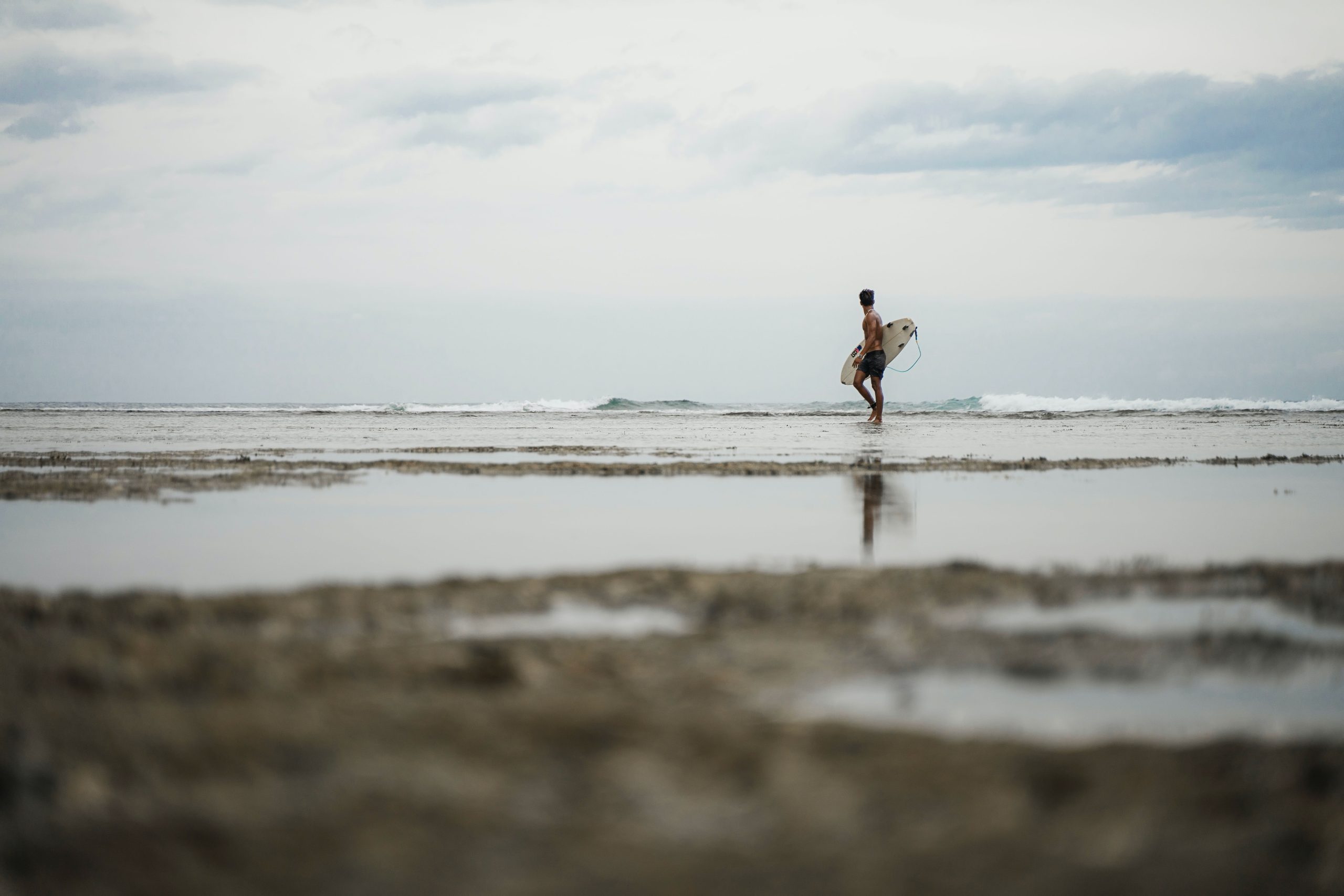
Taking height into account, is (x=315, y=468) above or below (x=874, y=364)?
below

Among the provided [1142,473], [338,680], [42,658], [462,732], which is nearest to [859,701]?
[462,732]

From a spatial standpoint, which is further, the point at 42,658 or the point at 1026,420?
the point at 1026,420

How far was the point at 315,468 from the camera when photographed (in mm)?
9055

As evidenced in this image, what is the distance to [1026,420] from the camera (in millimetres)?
25062

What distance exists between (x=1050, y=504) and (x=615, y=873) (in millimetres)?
5431

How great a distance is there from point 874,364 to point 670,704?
17.4 meters

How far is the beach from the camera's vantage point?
1.48 metres

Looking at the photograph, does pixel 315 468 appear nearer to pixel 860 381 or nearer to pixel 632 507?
pixel 632 507

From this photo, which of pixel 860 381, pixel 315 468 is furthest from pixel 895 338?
pixel 315 468

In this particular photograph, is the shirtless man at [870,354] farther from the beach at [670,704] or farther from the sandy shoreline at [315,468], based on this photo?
the beach at [670,704]

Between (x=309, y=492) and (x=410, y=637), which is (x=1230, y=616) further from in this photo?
(x=309, y=492)

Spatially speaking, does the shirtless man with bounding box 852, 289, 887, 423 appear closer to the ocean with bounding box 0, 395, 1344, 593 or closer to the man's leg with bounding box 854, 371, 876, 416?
the man's leg with bounding box 854, 371, 876, 416

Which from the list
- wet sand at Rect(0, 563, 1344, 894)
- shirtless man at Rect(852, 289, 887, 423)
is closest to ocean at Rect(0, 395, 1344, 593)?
wet sand at Rect(0, 563, 1344, 894)

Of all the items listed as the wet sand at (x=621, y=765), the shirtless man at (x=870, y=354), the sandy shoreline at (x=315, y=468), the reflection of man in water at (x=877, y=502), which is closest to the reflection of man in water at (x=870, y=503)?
the reflection of man in water at (x=877, y=502)
